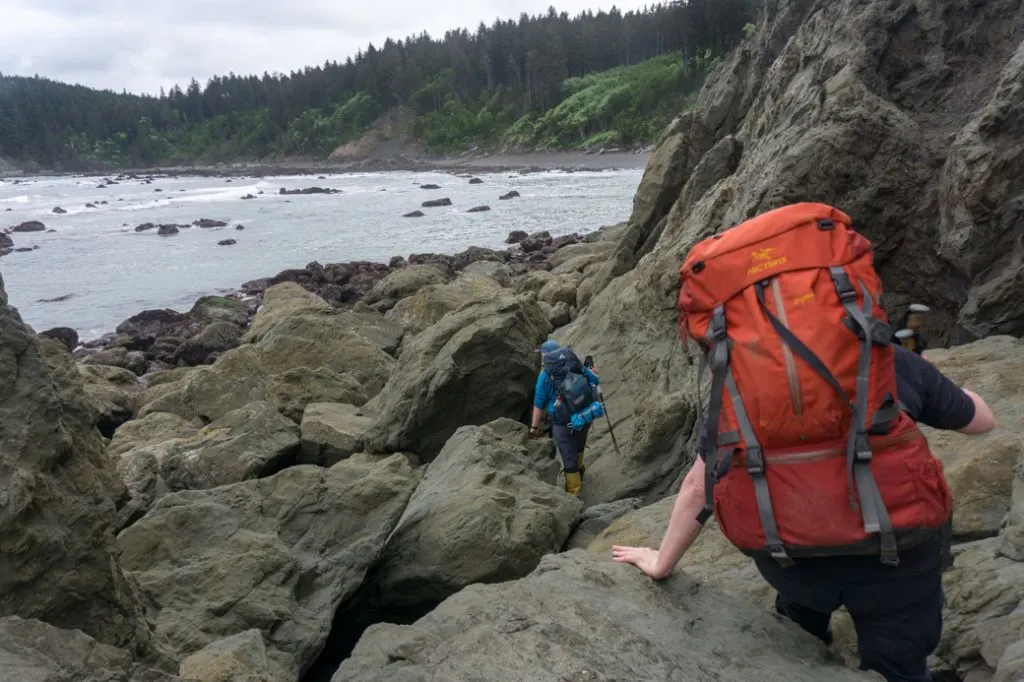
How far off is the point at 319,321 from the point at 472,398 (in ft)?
16.3

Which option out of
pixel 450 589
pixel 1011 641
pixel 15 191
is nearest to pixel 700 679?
pixel 1011 641

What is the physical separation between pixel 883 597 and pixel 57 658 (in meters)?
3.03

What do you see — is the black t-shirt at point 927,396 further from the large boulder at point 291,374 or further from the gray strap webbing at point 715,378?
the large boulder at point 291,374

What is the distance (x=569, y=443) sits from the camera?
788cm

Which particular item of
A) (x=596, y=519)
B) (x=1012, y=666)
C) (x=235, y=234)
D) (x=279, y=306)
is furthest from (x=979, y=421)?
(x=235, y=234)

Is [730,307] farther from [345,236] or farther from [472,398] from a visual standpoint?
[345,236]

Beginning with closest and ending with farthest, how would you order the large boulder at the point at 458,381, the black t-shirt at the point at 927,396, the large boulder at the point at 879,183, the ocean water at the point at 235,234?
the black t-shirt at the point at 927,396
the large boulder at the point at 879,183
the large boulder at the point at 458,381
the ocean water at the point at 235,234

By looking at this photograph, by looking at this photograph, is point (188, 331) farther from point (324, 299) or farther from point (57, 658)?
point (57, 658)

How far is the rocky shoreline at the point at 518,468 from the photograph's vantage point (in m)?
3.18

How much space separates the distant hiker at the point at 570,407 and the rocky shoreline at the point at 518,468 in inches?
11.0

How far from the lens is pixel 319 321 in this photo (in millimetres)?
13625

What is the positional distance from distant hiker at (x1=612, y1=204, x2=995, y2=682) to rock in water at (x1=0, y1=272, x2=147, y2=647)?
3.24 meters

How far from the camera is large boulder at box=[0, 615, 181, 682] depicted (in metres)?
2.95

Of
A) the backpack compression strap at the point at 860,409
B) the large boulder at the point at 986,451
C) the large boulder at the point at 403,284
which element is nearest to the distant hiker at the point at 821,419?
the backpack compression strap at the point at 860,409
